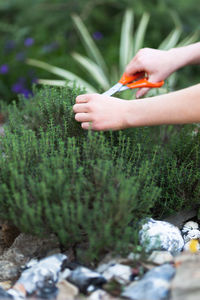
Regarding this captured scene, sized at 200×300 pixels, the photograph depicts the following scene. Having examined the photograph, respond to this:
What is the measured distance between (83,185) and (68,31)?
370cm

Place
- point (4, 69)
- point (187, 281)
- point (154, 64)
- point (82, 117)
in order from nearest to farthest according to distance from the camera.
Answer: point (187, 281), point (82, 117), point (154, 64), point (4, 69)

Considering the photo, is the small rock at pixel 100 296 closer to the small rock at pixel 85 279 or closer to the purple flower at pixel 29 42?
the small rock at pixel 85 279

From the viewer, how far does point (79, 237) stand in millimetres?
1571

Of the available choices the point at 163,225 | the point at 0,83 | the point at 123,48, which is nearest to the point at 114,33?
the point at 123,48

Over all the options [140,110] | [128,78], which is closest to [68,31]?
[128,78]

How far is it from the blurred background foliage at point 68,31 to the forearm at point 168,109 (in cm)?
275

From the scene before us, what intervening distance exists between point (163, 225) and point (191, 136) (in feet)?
2.12

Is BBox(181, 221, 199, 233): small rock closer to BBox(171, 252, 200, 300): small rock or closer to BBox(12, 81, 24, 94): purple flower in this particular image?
BBox(171, 252, 200, 300): small rock

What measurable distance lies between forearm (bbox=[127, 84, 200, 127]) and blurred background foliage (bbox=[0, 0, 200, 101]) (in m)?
2.75

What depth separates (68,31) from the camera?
484 centimetres

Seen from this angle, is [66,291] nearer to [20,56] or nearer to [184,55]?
[184,55]

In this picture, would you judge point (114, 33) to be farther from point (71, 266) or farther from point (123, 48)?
point (71, 266)

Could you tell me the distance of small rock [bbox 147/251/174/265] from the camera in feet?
4.96

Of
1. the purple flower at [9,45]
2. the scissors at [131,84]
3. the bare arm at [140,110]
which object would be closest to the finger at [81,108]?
the bare arm at [140,110]
